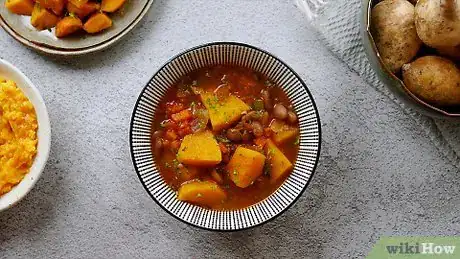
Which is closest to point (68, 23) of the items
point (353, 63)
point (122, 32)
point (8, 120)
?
point (122, 32)

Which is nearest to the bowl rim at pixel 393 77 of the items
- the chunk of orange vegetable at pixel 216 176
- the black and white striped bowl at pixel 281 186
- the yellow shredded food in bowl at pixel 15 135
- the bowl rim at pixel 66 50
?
the black and white striped bowl at pixel 281 186

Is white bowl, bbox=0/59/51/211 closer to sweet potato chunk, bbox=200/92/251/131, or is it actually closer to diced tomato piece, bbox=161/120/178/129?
diced tomato piece, bbox=161/120/178/129

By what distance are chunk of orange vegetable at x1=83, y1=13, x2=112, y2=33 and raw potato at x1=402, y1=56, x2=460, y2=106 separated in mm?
684

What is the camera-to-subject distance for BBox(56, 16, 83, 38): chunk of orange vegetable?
1613 mm

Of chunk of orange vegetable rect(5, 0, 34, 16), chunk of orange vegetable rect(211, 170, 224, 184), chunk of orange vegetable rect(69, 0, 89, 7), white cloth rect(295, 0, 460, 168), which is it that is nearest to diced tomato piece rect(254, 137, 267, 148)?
chunk of orange vegetable rect(211, 170, 224, 184)

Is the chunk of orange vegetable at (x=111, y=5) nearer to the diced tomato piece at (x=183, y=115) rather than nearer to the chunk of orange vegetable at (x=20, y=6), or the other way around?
the chunk of orange vegetable at (x=20, y=6)

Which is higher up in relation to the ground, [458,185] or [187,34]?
[187,34]

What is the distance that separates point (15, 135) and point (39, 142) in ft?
0.18

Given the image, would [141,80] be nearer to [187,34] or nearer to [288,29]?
[187,34]

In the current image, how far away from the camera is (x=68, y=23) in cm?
161

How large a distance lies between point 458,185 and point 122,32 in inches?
34.1

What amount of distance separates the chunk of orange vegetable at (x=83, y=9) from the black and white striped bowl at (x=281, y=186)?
238 millimetres

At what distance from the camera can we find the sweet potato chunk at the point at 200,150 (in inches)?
59.1

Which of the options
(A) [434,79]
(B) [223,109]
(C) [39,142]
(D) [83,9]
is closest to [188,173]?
(B) [223,109]
